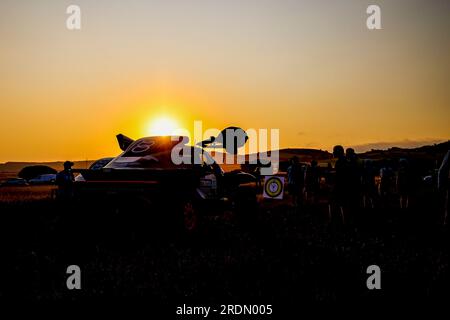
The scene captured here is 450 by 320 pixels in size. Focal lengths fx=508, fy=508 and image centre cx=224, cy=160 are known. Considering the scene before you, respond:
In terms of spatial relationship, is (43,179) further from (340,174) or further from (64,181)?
(340,174)

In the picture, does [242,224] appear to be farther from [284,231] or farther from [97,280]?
[97,280]

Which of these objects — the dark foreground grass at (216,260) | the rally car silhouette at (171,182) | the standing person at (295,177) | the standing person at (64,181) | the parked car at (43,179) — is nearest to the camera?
the dark foreground grass at (216,260)

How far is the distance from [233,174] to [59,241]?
4.08 meters

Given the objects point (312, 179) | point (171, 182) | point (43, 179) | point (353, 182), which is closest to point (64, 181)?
point (171, 182)

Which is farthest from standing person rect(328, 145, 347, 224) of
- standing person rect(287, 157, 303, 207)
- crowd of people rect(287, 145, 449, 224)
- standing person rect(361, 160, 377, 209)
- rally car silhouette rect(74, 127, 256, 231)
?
standing person rect(287, 157, 303, 207)

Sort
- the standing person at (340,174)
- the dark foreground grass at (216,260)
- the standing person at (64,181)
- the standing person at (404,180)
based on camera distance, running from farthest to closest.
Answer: the standing person at (404,180) < the standing person at (64,181) < the standing person at (340,174) < the dark foreground grass at (216,260)

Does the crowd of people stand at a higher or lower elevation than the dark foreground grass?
higher

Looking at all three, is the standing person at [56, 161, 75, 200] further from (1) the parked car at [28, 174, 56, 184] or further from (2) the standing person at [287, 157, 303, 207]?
(1) the parked car at [28, 174, 56, 184]

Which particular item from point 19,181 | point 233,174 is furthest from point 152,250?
point 19,181

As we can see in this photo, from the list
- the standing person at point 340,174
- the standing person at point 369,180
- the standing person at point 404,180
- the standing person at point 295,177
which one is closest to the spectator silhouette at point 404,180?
the standing person at point 404,180

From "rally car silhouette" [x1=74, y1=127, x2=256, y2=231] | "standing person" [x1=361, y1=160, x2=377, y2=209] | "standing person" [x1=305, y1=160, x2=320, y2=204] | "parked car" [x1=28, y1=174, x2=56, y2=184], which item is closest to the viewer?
"rally car silhouette" [x1=74, y1=127, x2=256, y2=231]

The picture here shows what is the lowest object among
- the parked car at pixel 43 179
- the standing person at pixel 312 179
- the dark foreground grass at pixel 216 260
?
the parked car at pixel 43 179

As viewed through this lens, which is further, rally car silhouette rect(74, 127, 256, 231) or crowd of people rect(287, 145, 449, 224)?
crowd of people rect(287, 145, 449, 224)

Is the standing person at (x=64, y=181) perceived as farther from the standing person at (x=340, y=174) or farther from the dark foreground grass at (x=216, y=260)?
the standing person at (x=340, y=174)
